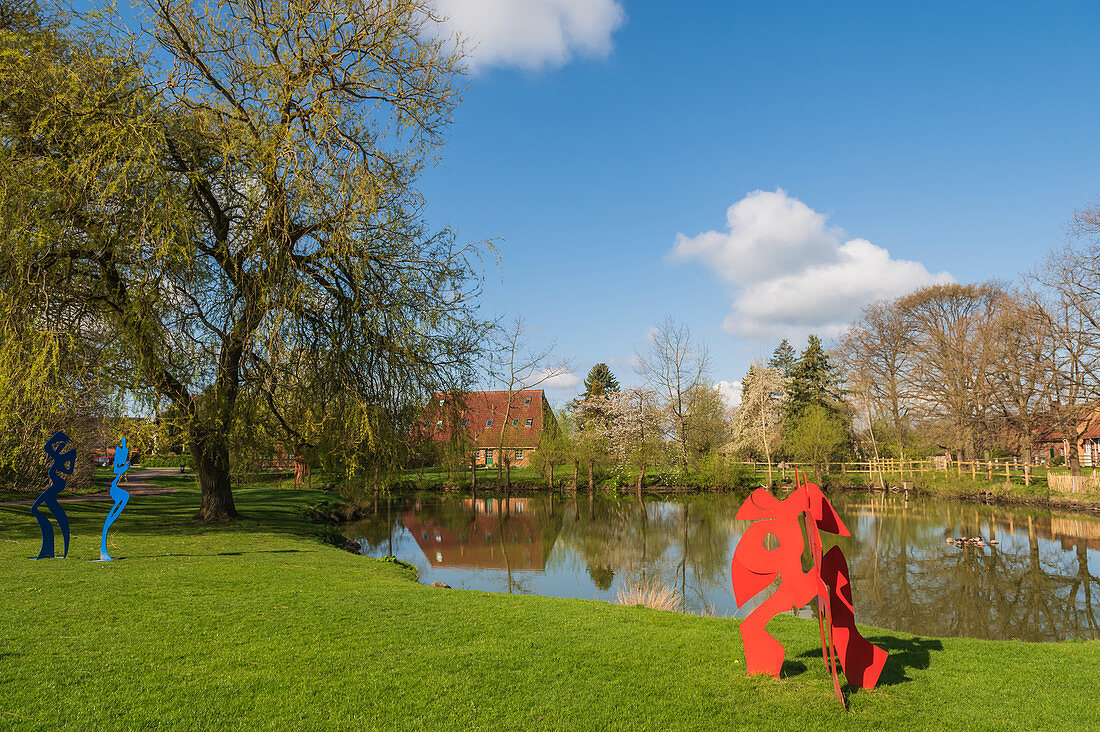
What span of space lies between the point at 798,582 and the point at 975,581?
12047 millimetres

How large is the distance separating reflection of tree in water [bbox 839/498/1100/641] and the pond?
0.04m

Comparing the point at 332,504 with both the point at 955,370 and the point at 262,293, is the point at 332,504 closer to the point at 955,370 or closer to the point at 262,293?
the point at 262,293

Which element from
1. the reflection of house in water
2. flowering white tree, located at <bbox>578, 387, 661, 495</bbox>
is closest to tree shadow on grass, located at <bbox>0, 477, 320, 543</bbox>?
the reflection of house in water

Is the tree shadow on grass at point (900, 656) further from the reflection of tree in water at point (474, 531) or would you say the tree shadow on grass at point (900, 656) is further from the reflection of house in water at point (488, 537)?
the reflection of house in water at point (488, 537)

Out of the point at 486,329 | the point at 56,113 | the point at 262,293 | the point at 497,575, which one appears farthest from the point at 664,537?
the point at 56,113

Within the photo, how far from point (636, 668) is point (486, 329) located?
8898 mm

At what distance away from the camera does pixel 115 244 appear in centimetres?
1157

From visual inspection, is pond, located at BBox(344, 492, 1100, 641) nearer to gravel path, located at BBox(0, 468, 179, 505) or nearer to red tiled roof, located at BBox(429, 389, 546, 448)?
gravel path, located at BBox(0, 468, 179, 505)

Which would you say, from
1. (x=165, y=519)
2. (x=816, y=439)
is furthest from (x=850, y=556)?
(x=816, y=439)

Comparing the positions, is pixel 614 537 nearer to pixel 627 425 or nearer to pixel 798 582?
pixel 798 582

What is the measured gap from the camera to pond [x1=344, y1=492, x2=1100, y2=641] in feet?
40.0

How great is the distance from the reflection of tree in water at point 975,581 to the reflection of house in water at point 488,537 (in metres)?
8.22

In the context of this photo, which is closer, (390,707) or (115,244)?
(390,707)

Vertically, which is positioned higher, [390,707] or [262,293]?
[262,293]
